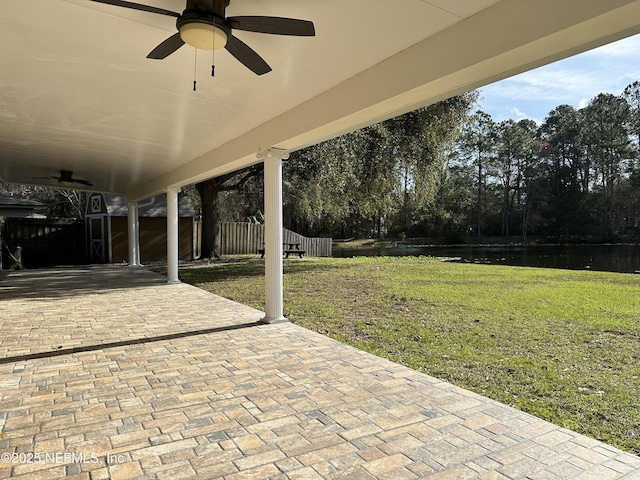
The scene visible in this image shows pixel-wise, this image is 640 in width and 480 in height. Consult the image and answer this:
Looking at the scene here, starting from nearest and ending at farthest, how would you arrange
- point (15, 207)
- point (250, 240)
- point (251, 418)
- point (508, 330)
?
point (251, 418) → point (508, 330) → point (15, 207) → point (250, 240)

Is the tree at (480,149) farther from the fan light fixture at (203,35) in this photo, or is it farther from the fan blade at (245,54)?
the fan light fixture at (203,35)

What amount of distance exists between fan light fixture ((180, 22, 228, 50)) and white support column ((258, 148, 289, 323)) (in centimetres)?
292

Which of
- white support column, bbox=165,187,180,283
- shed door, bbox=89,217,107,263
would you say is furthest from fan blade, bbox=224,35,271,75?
shed door, bbox=89,217,107,263

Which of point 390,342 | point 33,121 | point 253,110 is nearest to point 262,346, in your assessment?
point 390,342

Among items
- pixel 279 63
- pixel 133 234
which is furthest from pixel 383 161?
pixel 133 234

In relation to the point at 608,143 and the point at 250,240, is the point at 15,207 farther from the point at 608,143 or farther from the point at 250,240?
the point at 608,143

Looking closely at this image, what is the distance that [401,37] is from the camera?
3113 mm

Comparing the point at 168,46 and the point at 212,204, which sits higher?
the point at 168,46

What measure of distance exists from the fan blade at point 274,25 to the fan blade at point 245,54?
0.15m

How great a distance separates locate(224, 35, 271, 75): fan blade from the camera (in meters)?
2.79

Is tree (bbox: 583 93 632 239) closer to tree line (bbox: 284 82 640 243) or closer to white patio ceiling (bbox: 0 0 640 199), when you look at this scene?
tree line (bbox: 284 82 640 243)

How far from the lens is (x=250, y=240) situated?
18484 mm

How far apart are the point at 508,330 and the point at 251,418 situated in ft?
11.6

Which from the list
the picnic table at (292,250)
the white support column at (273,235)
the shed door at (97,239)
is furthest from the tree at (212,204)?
the white support column at (273,235)
